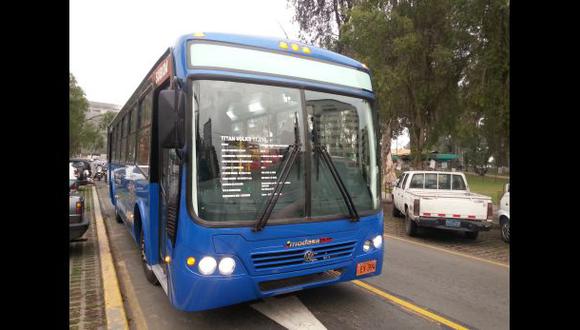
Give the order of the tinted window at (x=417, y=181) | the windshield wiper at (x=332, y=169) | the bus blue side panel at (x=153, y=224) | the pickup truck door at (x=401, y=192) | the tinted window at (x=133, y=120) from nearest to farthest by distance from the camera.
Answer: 1. the windshield wiper at (x=332, y=169)
2. the bus blue side panel at (x=153, y=224)
3. the tinted window at (x=133, y=120)
4. the tinted window at (x=417, y=181)
5. the pickup truck door at (x=401, y=192)

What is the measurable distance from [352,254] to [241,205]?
1.45 meters

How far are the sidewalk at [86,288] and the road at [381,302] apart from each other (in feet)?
1.08

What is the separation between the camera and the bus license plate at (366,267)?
4410mm

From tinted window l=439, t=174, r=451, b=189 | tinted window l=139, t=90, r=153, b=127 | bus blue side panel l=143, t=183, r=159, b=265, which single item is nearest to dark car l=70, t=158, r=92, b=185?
tinted window l=139, t=90, r=153, b=127

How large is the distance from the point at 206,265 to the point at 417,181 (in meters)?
9.41

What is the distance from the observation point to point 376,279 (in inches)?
233

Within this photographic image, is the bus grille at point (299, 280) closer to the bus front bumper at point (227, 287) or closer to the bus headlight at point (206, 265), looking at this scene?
the bus front bumper at point (227, 287)

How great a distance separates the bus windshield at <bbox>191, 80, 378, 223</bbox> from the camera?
12.1 feet

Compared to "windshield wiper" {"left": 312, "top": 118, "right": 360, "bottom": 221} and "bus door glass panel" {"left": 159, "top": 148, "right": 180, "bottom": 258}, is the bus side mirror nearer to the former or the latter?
"bus door glass panel" {"left": 159, "top": 148, "right": 180, "bottom": 258}

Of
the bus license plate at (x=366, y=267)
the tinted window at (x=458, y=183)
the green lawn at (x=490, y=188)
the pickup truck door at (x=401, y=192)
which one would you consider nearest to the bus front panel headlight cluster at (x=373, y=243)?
the bus license plate at (x=366, y=267)
